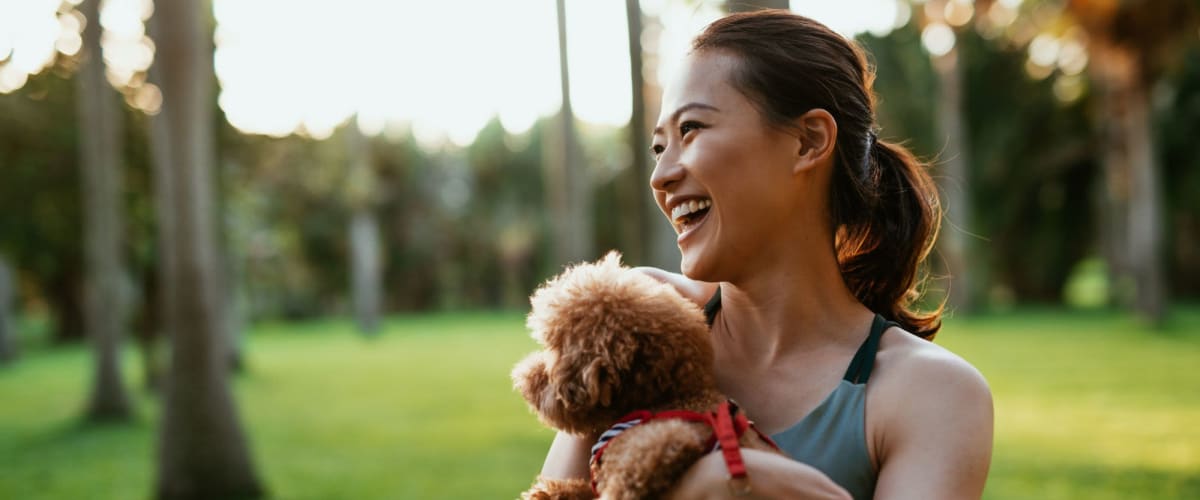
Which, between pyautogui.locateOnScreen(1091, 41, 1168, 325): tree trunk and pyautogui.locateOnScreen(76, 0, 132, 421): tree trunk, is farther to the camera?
pyautogui.locateOnScreen(1091, 41, 1168, 325): tree trunk

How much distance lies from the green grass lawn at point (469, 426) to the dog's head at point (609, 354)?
759 centimetres

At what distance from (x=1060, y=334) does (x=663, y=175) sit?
22.2 metres

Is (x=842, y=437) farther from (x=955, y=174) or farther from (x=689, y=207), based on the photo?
(x=955, y=174)

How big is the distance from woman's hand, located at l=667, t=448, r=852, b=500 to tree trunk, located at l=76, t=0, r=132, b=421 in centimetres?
1433

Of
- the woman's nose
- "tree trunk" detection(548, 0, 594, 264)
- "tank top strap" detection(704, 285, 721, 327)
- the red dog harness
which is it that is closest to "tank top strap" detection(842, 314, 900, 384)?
the red dog harness

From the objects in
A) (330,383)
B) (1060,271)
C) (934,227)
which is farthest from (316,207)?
(934,227)

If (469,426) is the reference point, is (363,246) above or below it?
below

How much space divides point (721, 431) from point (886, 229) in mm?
731

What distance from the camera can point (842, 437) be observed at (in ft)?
5.75

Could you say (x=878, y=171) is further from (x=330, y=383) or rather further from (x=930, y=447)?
(x=330, y=383)

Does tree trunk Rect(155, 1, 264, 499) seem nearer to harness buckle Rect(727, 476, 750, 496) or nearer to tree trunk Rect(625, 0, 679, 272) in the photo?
tree trunk Rect(625, 0, 679, 272)

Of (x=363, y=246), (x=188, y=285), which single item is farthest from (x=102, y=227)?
(x=363, y=246)

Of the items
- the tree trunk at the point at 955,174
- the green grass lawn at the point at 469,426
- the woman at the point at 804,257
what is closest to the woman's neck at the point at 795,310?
the woman at the point at 804,257

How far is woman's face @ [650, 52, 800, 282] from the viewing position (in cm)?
182
